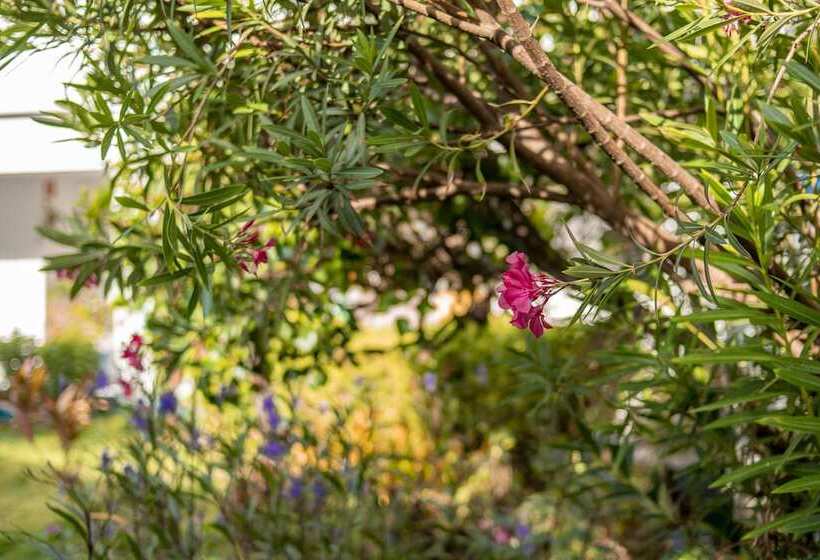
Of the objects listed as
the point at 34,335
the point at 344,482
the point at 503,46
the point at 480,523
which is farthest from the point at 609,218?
the point at 34,335

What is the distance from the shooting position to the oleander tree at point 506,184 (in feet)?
4.02

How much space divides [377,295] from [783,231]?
48.7 inches

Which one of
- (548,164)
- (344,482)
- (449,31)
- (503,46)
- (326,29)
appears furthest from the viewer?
(344,482)

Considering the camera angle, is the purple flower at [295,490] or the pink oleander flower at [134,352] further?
the purple flower at [295,490]

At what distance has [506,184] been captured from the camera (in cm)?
185

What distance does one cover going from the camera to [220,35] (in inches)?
59.0

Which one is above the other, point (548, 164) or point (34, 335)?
point (548, 164)

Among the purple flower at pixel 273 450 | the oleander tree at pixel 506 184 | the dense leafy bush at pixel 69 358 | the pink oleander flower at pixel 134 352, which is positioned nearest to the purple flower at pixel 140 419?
the oleander tree at pixel 506 184

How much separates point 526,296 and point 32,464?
625cm

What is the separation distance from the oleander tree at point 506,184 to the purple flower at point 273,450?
22 centimetres

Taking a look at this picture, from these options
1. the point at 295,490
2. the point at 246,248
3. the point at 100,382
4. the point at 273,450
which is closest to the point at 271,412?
the point at 273,450

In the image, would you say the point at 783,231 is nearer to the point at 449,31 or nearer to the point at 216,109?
the point at 449,31

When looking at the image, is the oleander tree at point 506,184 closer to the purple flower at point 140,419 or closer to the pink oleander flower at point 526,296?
the pink oleander flower at point 526,296

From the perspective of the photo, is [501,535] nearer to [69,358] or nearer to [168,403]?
[168,403]
